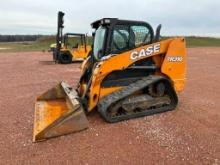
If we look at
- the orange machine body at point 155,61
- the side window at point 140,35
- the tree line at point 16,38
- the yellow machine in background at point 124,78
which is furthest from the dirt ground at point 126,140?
the tree line at point 16,38

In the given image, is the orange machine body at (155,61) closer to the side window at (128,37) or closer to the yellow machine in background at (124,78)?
the yellow machine in background at (124,78)

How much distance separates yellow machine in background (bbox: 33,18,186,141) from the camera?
5621 mm

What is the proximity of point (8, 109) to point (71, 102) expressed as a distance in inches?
72.7

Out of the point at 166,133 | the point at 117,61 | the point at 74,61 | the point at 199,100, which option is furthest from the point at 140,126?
the point at 74,61

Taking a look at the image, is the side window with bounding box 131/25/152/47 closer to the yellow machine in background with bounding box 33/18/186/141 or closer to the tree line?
the yellow machine in background with bounding box 33/18/186/141

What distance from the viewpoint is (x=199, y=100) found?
7.45 m

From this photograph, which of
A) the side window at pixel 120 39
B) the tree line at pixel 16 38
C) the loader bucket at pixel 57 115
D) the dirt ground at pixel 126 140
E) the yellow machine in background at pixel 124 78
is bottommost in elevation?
the tree line at pixel 16 38

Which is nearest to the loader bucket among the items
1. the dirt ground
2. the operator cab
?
the dirt ground

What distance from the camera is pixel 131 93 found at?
5719 millimetres

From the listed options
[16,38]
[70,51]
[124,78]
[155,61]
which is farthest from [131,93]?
[16,38]

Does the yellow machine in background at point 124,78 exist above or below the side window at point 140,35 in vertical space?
below

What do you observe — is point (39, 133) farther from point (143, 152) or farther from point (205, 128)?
point (205, 128)

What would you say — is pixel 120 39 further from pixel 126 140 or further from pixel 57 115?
pixel 126 140

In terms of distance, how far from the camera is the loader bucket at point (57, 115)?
4.76 m
